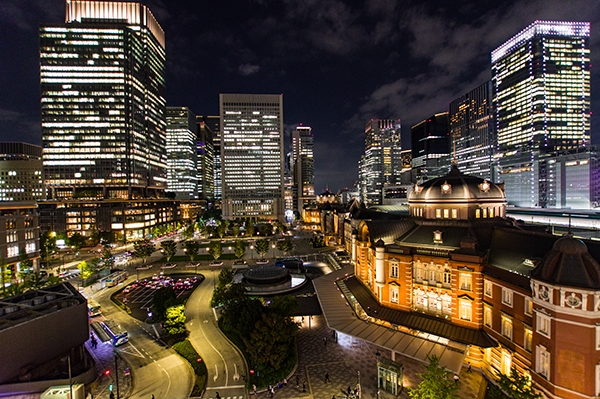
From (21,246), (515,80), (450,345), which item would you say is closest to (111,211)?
(21,246)

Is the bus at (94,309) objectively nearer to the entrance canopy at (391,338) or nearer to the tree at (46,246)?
the entrance canopy at (391,338)

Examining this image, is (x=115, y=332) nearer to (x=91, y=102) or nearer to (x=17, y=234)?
(x=17, y=234)

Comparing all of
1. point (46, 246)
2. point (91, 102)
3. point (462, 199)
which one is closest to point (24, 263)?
point (46, 246)

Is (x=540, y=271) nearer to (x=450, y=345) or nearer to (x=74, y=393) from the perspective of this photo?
(x=450, y=345)

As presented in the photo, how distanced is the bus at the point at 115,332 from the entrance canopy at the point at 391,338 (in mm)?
31326

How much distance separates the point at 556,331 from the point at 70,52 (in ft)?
633

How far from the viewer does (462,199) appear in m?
41.8

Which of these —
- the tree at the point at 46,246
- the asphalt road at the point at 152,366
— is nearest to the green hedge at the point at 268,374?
the asphalt road at the point at 152,366

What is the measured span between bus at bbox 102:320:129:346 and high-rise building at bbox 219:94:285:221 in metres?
152

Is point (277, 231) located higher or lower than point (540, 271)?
lower

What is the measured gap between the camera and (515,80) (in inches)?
6521

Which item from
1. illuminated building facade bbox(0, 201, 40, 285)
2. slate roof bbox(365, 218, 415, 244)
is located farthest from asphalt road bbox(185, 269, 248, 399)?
illuminated building facade bbox(0, 201, 40, 285)

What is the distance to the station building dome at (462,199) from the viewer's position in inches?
1644

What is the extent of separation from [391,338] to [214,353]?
2451 centimetres
